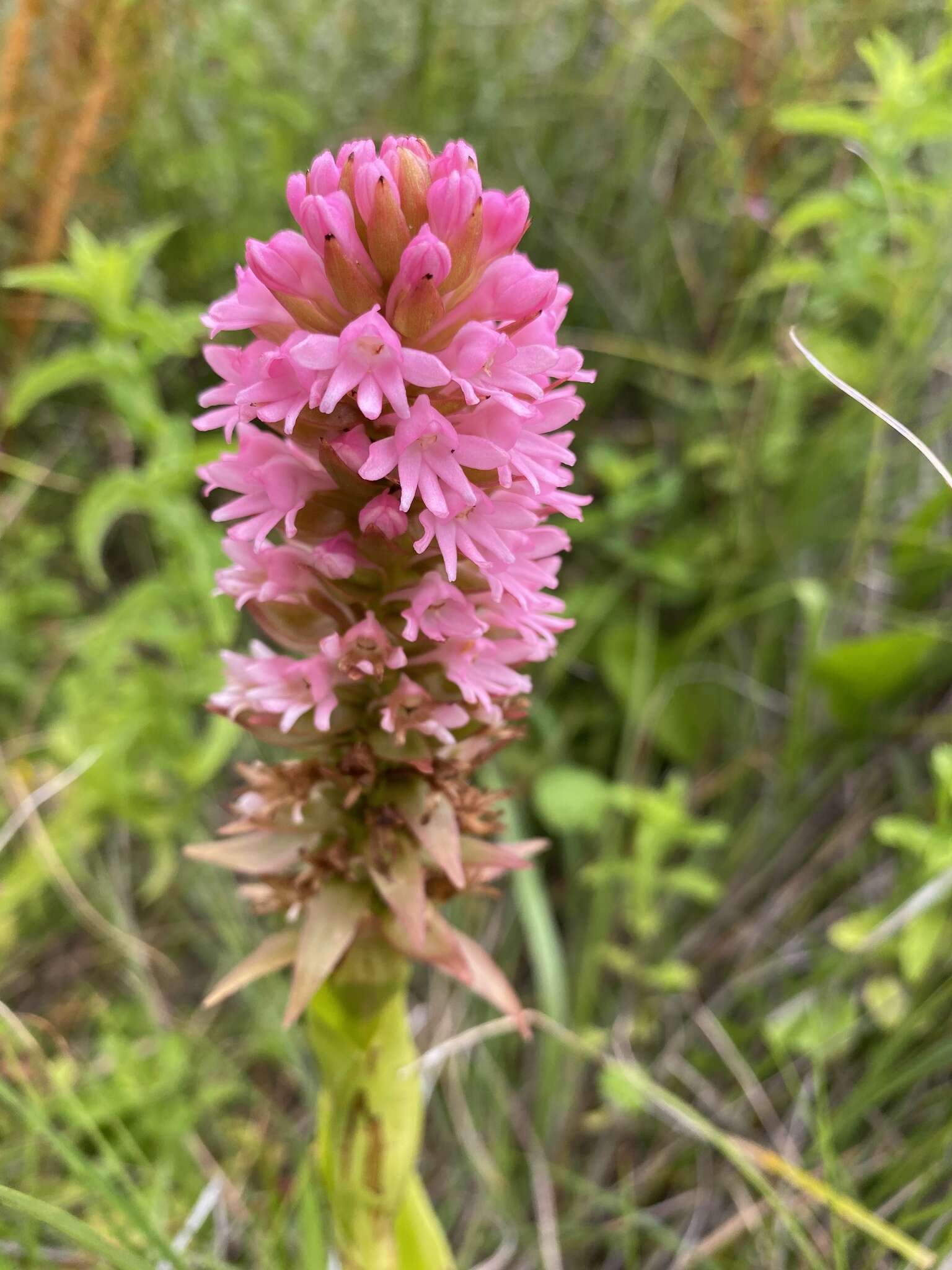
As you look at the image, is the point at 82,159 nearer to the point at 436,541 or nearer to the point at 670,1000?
the point at 436,541

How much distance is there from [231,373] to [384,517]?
26cm

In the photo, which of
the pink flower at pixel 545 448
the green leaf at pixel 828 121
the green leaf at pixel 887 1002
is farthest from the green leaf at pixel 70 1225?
the green leaf at pixel 828 121

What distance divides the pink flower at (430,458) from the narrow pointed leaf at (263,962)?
0.66 m

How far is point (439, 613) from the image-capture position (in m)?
1.19

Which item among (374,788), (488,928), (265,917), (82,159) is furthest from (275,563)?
(82,159)

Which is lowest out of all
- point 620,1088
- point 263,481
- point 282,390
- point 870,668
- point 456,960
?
point 620,1088

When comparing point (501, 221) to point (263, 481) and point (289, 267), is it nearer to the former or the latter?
point (289, 267)

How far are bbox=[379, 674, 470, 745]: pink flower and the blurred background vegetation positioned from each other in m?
0.73

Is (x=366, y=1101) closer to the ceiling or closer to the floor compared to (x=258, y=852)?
closer to the floor

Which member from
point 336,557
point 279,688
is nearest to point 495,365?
point 336,557

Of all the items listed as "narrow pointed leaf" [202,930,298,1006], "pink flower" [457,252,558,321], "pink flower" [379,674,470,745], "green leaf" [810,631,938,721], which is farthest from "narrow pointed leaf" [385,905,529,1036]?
"green leaf" [810,631,938,721]

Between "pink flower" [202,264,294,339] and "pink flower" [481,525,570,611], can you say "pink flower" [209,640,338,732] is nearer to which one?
"pink flower" [481,525,570,611]

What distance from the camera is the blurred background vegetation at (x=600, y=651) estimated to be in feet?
6.47

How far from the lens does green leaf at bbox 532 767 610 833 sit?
2410 mm
